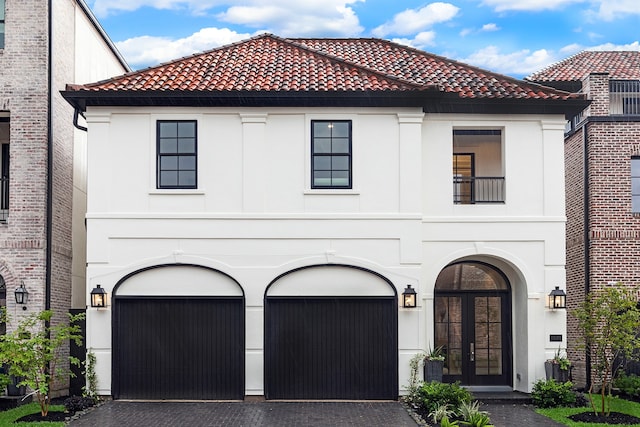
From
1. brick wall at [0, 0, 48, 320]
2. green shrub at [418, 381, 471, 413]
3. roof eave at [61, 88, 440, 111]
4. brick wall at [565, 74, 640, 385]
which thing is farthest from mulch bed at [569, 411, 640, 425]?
brick wall at [0, 0, 48, 320]

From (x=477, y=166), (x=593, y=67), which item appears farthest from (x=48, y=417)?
(x=593, y=67)

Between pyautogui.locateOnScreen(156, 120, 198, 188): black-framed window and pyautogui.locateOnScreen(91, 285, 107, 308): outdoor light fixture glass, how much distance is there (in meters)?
2.66

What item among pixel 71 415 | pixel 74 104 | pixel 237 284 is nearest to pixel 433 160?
pixel 237 284

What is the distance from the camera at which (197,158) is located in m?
15.5

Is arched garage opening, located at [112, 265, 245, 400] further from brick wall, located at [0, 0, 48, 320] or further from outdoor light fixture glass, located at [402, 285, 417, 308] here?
outdoor light fixture glass, located at [402, 285, 417, 308]

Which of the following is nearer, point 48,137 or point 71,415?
point 71,415

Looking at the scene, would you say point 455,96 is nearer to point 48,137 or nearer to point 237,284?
point 237,284

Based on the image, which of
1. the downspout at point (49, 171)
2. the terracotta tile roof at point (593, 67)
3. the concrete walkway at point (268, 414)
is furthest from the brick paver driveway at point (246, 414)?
the terracotta tile roof at point (593, 67)

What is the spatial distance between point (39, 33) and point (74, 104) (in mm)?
2076

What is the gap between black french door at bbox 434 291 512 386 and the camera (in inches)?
645

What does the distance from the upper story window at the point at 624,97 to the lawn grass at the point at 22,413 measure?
14935 mm

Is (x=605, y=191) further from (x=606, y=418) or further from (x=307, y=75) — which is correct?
(x=307, y=75)

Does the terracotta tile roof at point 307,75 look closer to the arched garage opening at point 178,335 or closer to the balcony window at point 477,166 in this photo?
the balcony window at point 477,166

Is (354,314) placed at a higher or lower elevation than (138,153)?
lower
